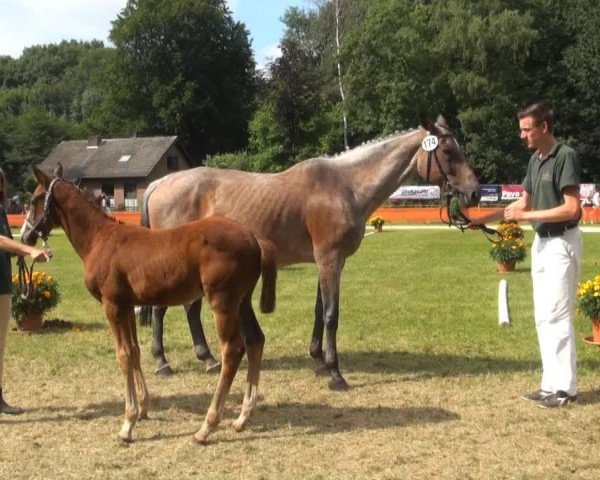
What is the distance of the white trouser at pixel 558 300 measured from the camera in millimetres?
6309

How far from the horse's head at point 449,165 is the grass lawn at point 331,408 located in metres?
1.96

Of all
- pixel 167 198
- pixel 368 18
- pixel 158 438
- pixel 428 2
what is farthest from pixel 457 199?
pixel 428 2

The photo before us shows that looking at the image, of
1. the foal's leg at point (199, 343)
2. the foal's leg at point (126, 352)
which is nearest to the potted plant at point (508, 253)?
the foal's leg at point (199, 343)

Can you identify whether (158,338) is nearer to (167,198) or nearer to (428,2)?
(167,198)

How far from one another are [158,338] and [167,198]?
159cm

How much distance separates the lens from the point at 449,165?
765 centimetres

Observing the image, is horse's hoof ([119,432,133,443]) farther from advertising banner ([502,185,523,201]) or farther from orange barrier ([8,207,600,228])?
advertising banner ([502,185,523,201])

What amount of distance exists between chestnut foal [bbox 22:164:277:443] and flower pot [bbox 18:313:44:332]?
521 cm

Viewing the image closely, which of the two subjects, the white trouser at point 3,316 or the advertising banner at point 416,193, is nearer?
the white trouser at point 3,316

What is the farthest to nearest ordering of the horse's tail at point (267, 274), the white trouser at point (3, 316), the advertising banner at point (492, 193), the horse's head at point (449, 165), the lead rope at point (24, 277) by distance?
1. the advertising banner at point (492, 193)
2. the horse's head at point (449, 165)
3. the lead rope at point (24, 277)
4. the white trouser at point (3, 316)
5. the horse's tail at point (267, 274)

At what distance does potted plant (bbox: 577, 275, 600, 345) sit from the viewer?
8.97 metres

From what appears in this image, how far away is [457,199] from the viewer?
25.3 feet

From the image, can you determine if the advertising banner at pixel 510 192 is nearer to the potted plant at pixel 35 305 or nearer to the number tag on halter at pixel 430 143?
the potted plant at pixel 35 305

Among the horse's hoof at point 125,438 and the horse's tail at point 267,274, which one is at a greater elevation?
the horse's tail at point 267,274
